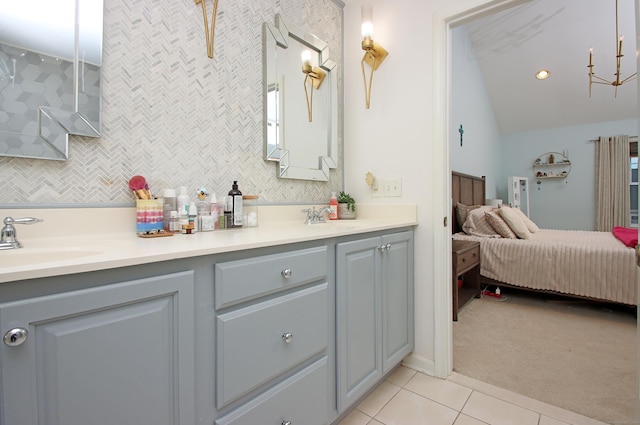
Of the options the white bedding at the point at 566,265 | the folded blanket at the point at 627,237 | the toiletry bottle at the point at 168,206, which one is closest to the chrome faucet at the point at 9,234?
the toiletry bottle at the point at 168,206

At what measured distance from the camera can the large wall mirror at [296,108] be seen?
1.64 metres

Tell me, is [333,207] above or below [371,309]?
above

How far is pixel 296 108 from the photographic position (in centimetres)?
181

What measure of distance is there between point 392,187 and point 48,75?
162 cm

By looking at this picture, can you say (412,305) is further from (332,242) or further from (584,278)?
(584,278)

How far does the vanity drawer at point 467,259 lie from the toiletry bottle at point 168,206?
2114mm

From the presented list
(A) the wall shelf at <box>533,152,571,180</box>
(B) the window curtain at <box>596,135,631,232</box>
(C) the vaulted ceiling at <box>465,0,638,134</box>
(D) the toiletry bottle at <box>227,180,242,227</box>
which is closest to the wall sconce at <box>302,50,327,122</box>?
(D) the toiletry bottle at <box>227,180,242,227</box>

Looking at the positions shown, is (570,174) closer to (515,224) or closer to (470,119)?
(470,119)

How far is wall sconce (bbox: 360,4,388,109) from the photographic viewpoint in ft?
5.93

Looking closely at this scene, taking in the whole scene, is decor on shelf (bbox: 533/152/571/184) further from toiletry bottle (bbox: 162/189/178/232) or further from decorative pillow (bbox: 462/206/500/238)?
toiletry bottle (bbox: 162/189/178/232)

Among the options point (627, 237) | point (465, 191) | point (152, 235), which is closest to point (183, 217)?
point (152, 235)

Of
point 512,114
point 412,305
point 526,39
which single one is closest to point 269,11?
point 412,305

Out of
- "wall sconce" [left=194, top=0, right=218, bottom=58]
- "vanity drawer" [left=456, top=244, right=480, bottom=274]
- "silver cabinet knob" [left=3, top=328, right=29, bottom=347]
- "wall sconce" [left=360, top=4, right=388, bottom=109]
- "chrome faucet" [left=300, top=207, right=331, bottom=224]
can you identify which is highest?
"wall sconce" [left=360, top=4, right=388, bottom=109]

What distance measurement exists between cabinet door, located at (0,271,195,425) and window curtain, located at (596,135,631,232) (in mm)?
6359
